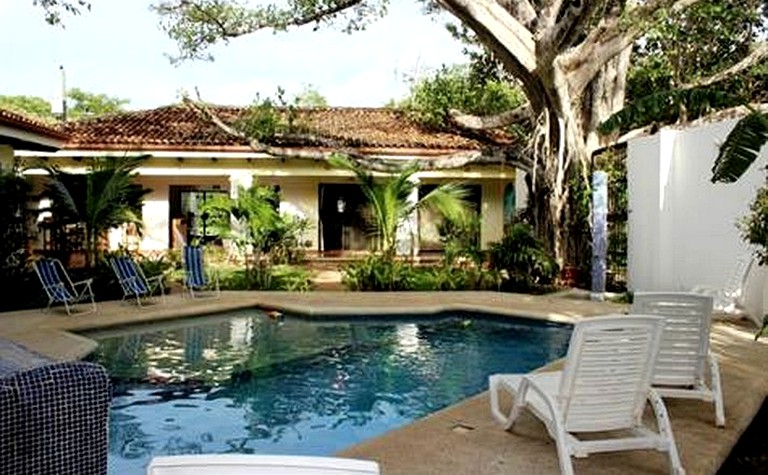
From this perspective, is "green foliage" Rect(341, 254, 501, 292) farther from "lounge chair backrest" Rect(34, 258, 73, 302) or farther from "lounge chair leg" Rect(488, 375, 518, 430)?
"lounge chair leg" Rect(488, 375, 518, 430)

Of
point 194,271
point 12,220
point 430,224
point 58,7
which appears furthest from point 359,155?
point 12,220

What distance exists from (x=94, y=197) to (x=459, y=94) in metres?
12.7

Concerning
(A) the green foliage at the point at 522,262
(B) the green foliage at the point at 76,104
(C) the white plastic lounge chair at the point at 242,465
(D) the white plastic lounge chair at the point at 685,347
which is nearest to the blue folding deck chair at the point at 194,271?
(A) the green foliage at the point at 522,262

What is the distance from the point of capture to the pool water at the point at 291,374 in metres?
7.30

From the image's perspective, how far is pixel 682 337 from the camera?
6445 mm

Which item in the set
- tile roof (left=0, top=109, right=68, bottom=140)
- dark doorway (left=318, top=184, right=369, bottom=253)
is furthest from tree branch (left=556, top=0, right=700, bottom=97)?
tile roof (left=0, top=109, right=68, bottom=140)

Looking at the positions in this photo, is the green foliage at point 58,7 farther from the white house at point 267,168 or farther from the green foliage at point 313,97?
the green foliage at point 313,97

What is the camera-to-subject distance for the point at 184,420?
25.5ft

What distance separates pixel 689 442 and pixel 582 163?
12773mm

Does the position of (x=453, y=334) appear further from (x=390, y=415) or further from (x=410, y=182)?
(x=410, y=182)

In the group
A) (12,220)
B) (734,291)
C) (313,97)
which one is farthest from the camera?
(313,97)

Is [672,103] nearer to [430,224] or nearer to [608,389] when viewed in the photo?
[608,389]

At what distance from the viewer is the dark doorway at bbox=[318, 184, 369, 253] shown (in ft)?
89.0

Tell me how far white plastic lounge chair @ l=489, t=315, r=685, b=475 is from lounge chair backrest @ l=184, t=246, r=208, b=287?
37.2 feet
